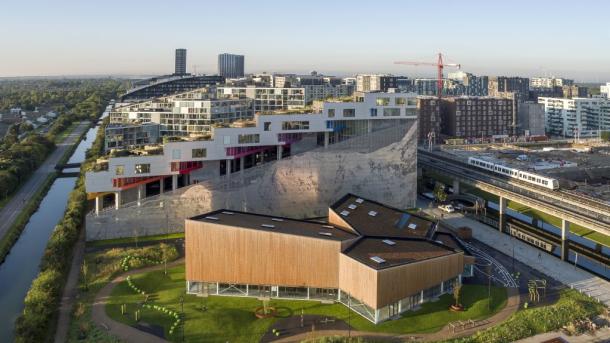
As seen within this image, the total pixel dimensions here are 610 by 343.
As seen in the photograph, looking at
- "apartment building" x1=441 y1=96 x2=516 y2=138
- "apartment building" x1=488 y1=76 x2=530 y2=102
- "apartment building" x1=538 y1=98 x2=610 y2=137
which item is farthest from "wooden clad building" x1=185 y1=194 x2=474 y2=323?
"apartment building" x1=488 y1=76 x2=530 y2=102

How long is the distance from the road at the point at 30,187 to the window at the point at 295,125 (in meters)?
32.0

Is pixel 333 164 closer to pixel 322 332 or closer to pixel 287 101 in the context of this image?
pixel 322 332

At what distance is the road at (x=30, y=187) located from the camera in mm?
60844

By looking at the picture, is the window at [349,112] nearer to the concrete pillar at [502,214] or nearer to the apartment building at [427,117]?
the concrete pillar at [502,214]

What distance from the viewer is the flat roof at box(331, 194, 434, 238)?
1673 inches

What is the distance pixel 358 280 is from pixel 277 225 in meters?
8.14

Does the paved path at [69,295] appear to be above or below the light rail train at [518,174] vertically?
below

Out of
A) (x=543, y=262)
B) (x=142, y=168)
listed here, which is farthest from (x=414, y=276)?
(x=142, y=168)

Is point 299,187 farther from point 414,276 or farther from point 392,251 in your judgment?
point 414,276

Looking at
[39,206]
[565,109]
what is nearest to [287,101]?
[39,206]

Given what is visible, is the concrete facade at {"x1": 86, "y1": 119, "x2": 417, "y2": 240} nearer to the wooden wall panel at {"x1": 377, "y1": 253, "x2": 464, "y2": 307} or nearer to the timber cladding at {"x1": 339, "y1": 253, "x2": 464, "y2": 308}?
the timber cladding at {"x1": 339, "y1": 253, "x2": 464, "y2": 308}

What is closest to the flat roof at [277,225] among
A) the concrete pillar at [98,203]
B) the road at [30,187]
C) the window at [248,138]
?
the window at [248,138]

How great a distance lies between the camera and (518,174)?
244 ft

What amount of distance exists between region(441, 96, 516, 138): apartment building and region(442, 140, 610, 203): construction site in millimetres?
12577
